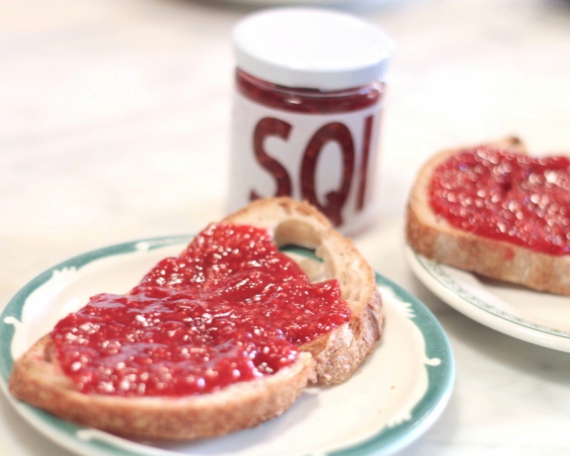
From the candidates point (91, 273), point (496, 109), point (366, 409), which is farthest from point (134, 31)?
point (366, 409)

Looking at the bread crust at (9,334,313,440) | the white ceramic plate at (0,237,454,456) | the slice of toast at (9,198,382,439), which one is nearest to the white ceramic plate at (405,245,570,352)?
the white ceramic plate at (0,237,454,456)

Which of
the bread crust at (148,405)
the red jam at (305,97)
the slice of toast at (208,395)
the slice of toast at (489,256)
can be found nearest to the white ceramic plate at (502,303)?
the slice of toast at (489,256)

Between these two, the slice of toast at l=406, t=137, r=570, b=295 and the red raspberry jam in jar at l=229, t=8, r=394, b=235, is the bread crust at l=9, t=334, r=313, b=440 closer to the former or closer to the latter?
the slice of toast at l=406, t=137, r=570, b=295

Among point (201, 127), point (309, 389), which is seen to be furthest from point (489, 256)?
point (201, 127)

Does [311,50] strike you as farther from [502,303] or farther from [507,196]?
[502,303]

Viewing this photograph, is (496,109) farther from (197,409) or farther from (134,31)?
(197,409)
